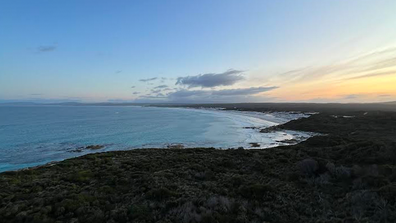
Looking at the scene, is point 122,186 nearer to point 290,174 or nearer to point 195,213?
point 195,213

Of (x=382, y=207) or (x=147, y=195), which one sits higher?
(x=382, y=207)

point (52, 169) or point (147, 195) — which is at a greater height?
point (147, 195)

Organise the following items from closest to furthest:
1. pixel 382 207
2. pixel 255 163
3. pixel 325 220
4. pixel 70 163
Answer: pixel 325 220
pixel 382 207
pixel 255 163
pixel 70 163

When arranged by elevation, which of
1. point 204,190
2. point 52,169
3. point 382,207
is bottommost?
point 52,169

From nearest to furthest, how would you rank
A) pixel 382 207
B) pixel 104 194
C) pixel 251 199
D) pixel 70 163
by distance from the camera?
pixel 382 207, pixel 251 199, pixel 104 194, pixel 70 163

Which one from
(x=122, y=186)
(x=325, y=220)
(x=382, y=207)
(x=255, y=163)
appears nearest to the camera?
(x=325, y=220)

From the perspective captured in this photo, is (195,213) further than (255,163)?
No

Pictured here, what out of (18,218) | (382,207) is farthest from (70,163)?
(382,207)

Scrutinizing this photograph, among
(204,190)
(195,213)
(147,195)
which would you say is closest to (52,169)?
(147,195)

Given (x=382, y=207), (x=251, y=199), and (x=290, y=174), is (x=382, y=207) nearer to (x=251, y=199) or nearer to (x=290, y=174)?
(x=251, y=199)
